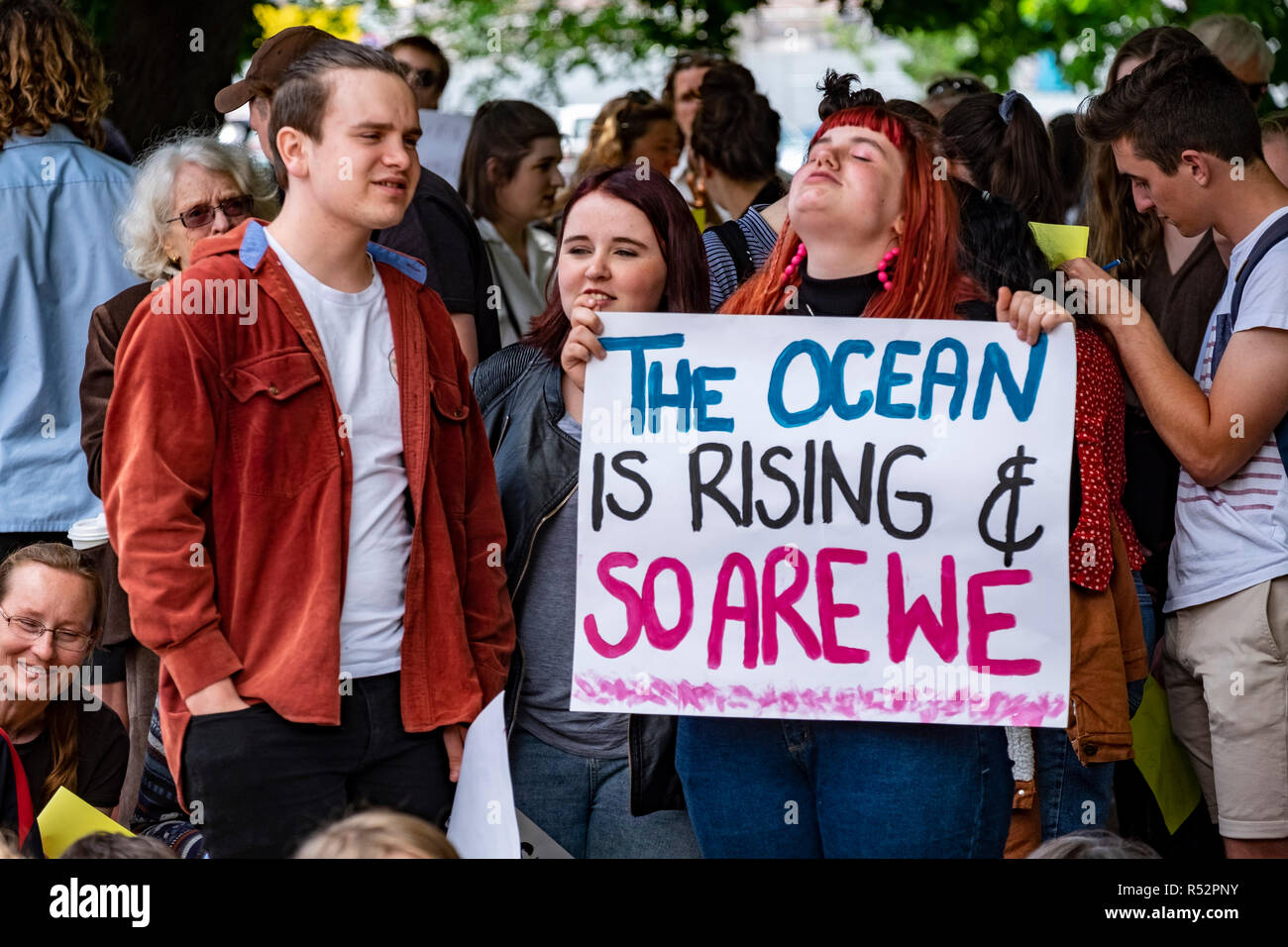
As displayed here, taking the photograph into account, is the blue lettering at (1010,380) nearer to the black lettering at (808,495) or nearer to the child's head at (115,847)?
the black lettering at (808,495)

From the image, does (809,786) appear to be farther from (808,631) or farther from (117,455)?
(117,455)

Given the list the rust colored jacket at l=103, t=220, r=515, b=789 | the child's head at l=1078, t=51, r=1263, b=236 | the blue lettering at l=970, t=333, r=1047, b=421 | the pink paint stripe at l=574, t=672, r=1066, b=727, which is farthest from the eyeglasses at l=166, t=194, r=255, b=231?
the child's head at l=1078, t=51, r=1263, b=236

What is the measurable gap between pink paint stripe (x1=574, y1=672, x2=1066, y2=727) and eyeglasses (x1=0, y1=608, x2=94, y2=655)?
56.3 inches

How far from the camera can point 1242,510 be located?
A: 3555 millimetres

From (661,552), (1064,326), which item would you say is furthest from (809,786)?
(1064,326)

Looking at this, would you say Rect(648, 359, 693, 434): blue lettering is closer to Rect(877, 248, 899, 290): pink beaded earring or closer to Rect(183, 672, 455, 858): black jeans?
Rect(877, 248, 899, 290): pink beaded earring

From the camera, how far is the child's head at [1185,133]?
3.60 meters

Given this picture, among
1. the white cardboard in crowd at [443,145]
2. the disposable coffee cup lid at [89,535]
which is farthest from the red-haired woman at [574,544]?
the white cardboard in crowd at [443,145]

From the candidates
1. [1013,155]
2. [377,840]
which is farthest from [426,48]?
[377,840]

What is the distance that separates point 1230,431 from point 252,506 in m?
2.00

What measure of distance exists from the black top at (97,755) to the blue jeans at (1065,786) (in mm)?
2134
